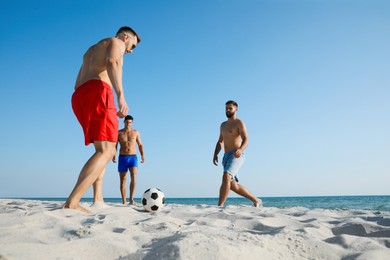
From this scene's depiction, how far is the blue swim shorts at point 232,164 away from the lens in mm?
5535

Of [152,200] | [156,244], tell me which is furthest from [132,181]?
[156,244]

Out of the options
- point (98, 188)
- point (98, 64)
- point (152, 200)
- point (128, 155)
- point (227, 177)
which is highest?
point (98, 64)

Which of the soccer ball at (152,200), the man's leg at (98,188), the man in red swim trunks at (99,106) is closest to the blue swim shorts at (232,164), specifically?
the soccer ball at (152,200)

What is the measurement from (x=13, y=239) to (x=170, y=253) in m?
0.93

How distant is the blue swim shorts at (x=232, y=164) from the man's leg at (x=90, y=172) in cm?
297

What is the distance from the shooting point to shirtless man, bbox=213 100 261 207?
18.0ft

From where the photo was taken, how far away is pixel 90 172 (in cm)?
286

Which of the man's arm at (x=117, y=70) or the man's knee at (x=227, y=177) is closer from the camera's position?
the man's arm at (x=117, y=70)

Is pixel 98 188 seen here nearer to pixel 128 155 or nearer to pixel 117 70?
pixel 117 70

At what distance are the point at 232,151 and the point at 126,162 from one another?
3028 millimetres

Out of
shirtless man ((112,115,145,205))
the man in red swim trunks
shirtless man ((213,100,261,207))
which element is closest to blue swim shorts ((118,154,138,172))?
shirtless man ((112,115,145,205))

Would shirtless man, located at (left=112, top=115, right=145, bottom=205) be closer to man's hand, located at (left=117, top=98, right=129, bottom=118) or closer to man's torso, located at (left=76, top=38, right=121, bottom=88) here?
man's torso, located at (left=76, top=38, right=121, bottom=88)

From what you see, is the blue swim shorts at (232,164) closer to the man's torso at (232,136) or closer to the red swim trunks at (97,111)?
the man's torso at (232,136)

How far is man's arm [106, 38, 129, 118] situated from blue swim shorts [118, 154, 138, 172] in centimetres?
462
